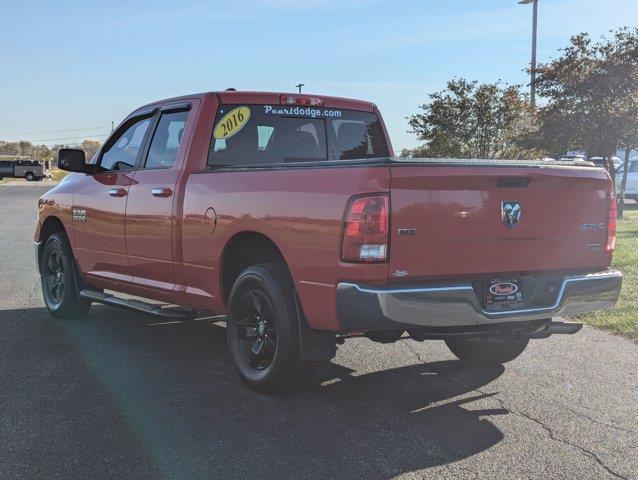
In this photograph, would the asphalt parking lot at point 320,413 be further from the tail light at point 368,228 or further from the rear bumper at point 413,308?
the tail light at point 368,228

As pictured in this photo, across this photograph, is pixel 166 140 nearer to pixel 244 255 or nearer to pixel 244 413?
pixel 244 255

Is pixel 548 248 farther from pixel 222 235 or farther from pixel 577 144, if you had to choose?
pixel 577 144

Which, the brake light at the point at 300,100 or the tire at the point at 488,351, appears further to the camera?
the brake light at the point at 300,100

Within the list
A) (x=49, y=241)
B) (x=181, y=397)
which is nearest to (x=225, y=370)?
(x=181, y=397)

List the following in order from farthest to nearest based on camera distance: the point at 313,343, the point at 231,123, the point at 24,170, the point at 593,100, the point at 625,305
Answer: the point at 24,170 → the point at 593,100 → the point at 625,305 → the point at 231,123 → the point at 313,343

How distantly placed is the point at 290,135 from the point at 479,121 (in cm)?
1605

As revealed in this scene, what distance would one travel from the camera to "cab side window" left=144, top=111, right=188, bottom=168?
17.7 ft

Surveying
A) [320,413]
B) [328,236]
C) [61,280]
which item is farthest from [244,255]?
[61,280]

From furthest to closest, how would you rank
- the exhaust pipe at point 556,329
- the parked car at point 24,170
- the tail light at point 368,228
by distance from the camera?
1. the parked car at point 24,170
2. the exhaust pipe at point 556,329
3. the tail light at point 368,228

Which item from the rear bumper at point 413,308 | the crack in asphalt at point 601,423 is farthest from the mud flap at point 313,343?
the crack in asphalt at point 601,423

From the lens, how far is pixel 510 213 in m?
3.98

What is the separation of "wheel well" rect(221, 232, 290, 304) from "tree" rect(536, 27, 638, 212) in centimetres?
1571

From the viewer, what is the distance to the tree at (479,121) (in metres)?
20.2

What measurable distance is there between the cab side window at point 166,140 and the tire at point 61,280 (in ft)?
5.31
